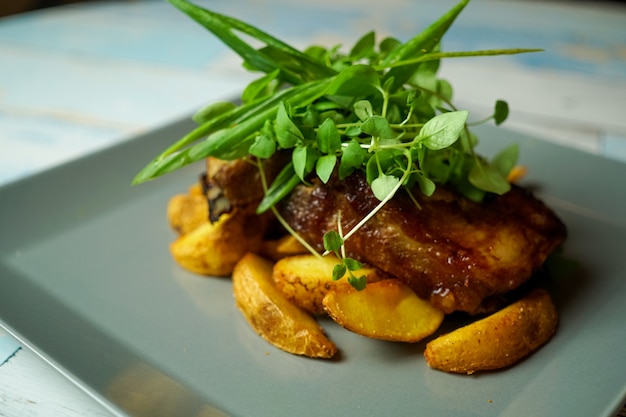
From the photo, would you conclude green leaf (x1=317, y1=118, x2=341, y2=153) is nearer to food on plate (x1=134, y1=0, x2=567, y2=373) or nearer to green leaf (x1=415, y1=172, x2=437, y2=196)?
food on plate (x1=134, y1=0, x2=567, y2=373)

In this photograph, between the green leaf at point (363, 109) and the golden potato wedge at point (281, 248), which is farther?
the golden potato wedge at point (281, 248)

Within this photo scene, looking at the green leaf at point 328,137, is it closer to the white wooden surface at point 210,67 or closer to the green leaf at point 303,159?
the green leaf at point 303,159

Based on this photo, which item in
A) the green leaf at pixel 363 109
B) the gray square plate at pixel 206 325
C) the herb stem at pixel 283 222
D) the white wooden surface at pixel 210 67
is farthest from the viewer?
the white wooden surface at pixel 210 67

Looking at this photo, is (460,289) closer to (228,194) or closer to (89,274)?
(228,194)

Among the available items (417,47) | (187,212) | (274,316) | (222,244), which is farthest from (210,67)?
(274,316)

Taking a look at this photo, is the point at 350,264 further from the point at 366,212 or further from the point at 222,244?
the point at 222,244

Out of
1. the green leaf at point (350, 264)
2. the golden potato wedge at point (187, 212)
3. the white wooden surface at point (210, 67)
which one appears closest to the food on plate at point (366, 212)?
the green leaf at point (350, 264)

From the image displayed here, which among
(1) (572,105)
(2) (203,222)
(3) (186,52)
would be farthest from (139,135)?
(1) (572,105)
